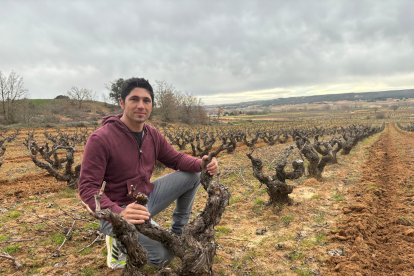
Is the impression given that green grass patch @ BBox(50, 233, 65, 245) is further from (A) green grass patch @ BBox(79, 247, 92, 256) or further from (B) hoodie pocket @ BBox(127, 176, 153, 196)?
(B) hoodie pocket @ BBox(127, 176, 153, 196)

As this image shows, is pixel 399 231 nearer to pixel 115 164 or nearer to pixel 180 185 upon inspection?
pixel 180 185

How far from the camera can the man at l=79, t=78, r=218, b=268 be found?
349 cm

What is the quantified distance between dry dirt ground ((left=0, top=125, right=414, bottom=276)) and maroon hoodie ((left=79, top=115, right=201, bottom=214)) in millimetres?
1143

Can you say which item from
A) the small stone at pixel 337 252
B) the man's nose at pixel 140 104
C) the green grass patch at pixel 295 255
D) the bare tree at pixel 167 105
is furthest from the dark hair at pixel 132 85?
the bare tree at pixel 167 105

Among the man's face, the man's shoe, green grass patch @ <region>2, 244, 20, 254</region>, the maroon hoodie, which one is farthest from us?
green grass patch @ <region>2, 244, 20, 254</region>

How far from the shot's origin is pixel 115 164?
375cm

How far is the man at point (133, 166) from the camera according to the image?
349 cm

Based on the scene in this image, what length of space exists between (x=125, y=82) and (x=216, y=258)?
2.67 m

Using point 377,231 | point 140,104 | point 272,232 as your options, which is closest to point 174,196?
point 140,104

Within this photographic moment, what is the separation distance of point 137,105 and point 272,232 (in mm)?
3461

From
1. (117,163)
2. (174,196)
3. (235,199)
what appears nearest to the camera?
(117,163)

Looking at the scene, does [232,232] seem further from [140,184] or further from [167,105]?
[167,105]

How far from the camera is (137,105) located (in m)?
3.84

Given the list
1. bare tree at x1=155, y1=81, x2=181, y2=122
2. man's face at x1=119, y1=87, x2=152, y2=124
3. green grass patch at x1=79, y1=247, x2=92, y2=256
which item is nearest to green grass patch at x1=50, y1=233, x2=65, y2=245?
green grass patch at x1=79, y1=247, x2=92, y2=256
